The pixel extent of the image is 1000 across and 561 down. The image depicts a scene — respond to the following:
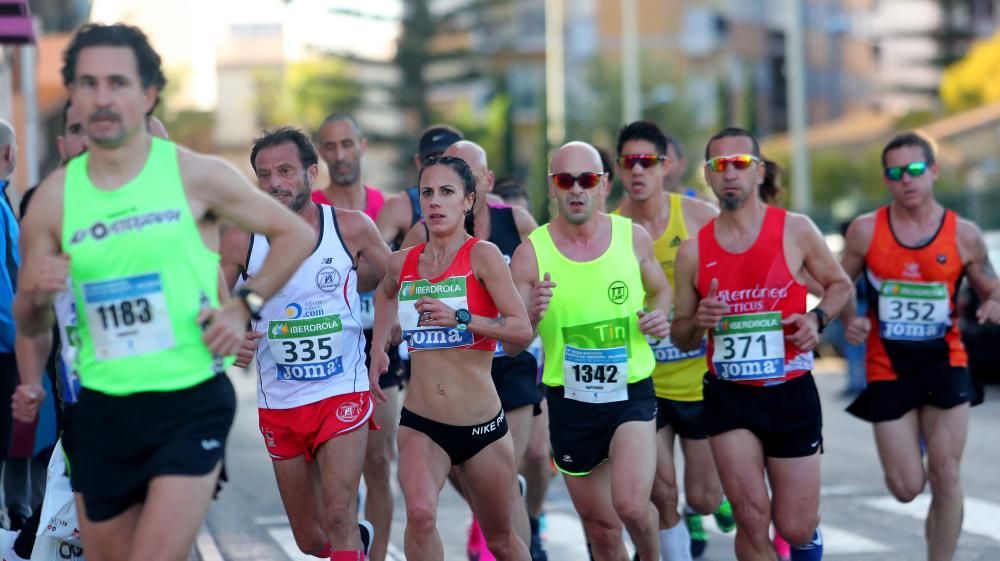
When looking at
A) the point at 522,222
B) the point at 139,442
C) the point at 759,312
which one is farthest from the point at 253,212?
the point at 522,222

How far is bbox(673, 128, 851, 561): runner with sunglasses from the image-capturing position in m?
7.82

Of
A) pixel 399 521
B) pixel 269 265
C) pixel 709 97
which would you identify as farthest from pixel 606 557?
pixel 709 97

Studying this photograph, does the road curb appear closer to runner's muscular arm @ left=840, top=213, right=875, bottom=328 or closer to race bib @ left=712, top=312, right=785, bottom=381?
race bib @ left=712, top=312, right=785, bottom=381

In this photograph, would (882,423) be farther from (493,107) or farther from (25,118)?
(493,107)

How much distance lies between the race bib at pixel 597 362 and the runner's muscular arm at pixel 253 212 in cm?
238

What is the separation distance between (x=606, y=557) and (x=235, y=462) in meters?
7.92

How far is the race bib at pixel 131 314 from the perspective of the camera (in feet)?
18.0

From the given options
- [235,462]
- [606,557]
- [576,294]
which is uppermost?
[576,294]

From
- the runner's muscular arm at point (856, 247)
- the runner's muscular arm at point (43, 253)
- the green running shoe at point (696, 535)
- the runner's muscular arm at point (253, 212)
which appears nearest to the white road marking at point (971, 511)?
the green running shoe at point (696, 535)

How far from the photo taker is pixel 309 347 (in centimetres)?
765

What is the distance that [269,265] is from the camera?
581 cm

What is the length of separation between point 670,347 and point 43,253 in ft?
14.9

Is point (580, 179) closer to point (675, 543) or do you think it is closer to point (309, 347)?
point (309, 347)

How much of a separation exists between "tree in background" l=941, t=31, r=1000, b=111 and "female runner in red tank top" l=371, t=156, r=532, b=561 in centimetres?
5076
